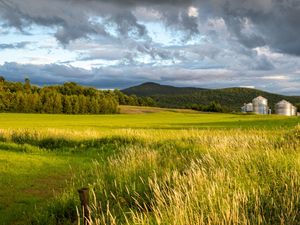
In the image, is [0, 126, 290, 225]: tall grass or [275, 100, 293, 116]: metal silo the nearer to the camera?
[0, 126, 290, 225]: tall grass

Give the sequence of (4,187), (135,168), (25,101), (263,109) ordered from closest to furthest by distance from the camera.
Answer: (135,168)
(4,187)
(25,101)
(263,109)

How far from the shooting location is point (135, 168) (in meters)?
12.5

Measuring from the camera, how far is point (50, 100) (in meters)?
118

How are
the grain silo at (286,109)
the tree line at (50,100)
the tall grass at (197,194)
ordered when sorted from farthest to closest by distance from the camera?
the grain silo at (286,109) < the tree line at (50,100) < the tall grass at (197,194)

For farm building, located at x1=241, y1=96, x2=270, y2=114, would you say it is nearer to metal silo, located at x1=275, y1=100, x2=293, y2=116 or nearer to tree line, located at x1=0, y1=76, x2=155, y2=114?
metal silo, located at x1=275, y1=100, x2=293, y2=116

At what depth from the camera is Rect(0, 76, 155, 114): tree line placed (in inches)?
4542

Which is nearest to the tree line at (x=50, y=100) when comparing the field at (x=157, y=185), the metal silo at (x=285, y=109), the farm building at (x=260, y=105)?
the farm building at (x=260, y=105)

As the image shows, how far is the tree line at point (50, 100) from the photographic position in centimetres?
11538

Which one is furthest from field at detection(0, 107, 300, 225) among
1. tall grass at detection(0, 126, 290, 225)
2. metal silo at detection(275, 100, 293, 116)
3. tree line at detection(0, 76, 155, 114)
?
metal silo at detection(275, 100, 293, 116)

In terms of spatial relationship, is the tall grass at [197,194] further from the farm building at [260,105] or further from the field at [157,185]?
the farm building at [260,105]

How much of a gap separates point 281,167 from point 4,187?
966 centimetres

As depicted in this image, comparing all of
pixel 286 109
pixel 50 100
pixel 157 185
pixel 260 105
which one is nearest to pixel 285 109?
pixel 286 109

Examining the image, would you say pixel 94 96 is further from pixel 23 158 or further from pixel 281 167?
pixel 281 167

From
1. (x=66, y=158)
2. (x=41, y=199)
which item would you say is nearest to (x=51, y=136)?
(x=66, y=158)
